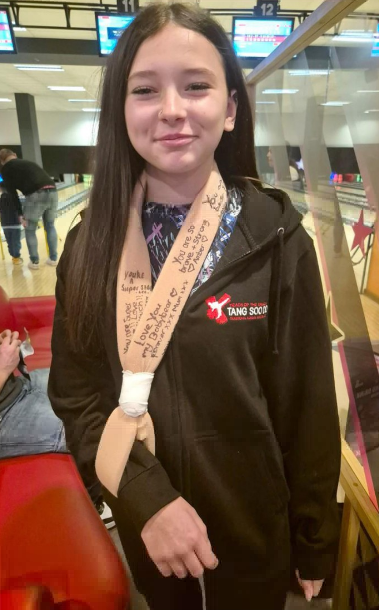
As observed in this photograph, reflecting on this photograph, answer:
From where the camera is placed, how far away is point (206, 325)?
0.69m

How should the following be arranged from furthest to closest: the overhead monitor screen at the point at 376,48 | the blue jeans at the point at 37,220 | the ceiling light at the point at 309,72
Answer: the blue jeans at the point at 37,220
the ceiling light at the point at 309,72
the overhead monitor screen at the point at 376,48

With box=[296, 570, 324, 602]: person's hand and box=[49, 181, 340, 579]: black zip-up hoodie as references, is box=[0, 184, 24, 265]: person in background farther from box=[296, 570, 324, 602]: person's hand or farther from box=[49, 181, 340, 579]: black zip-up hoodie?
box=[296, 570, 324, 602]: person's hand

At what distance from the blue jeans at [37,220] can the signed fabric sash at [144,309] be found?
4718 millimetres

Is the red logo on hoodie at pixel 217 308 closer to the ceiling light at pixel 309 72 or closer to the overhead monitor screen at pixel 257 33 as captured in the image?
the ceiling light at pixel 309 72

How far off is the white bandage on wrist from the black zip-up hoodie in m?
0.03

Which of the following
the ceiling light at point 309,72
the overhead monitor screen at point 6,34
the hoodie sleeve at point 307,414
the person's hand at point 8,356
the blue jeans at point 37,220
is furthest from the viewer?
the blue jeans at point 37,220

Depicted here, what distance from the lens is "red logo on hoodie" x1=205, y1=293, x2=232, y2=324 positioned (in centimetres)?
69

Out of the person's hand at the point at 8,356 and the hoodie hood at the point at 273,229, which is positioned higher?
the hoodie hood at the point at 273,229

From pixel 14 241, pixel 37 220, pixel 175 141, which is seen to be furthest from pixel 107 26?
pixel 175 141

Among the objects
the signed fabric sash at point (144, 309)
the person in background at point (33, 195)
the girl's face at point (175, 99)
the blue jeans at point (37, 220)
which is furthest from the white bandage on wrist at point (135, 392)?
the blue jeans at point (37, 220)

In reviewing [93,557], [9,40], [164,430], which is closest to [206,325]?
[164,430]

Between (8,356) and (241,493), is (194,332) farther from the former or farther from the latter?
(8,356)

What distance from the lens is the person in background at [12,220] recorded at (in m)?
5.07

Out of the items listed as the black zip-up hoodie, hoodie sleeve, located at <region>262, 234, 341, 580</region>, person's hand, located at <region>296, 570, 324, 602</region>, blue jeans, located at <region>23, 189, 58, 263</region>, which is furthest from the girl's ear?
blue jeans, located at <region>23, 189, 58, 263</region>
